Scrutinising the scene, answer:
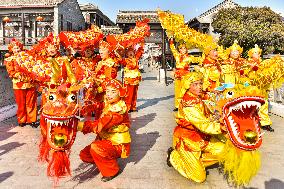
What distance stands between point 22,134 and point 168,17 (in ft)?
15.0

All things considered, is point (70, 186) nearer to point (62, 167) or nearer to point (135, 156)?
point (62, 167)

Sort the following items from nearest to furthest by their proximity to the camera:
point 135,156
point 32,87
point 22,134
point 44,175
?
1. point 44,175
2. point 135,156
3. point 22,134
4. point 32,87

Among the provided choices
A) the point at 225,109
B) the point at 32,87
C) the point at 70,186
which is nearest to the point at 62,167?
the point at 70,186

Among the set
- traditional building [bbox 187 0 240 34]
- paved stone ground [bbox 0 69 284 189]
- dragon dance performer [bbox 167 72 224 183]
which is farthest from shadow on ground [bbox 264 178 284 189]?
traditional building [bbox 187 0 240 34]

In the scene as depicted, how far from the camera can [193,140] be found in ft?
14.3

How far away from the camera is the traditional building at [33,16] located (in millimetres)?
26484

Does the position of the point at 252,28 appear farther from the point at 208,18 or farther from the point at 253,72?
the point at 253,72

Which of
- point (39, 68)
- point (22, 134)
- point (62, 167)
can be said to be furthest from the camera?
point (22, 134)

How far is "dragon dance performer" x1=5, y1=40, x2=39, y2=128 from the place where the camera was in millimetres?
6762

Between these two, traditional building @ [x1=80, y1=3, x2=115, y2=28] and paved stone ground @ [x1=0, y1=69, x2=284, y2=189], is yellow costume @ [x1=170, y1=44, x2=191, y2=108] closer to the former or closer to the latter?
paved stone ground @ [x1=0, y1=69, x2=284, y2=189]

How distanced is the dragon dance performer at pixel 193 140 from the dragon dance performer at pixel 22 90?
12.7ft

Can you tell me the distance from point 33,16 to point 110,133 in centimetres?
2715

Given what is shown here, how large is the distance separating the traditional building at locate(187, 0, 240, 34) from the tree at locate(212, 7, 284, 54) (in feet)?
31.6

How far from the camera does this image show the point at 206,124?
3938 mm
